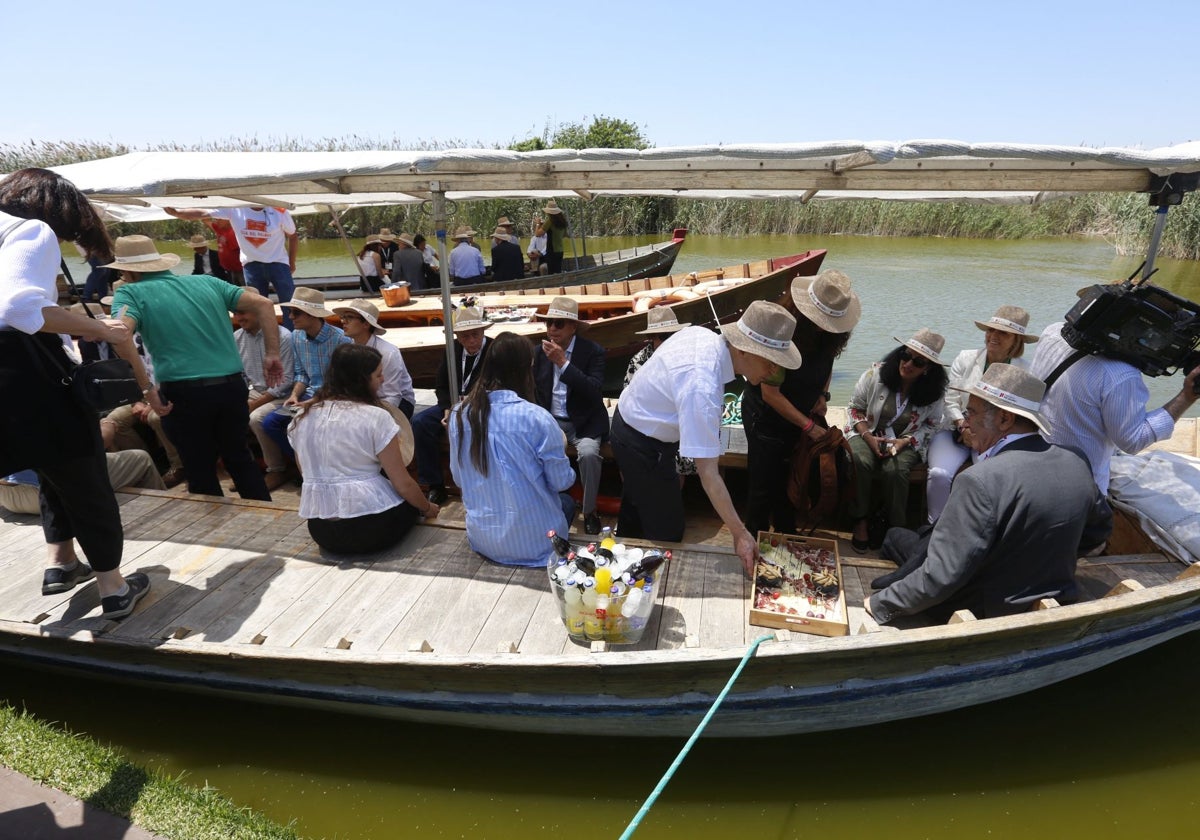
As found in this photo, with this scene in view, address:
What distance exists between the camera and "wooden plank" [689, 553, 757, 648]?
2.90m

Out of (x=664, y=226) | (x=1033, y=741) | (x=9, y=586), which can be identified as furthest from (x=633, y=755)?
(x=664, y=226)

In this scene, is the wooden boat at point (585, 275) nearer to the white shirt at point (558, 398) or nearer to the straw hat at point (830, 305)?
the white shirt at point (558, 398)

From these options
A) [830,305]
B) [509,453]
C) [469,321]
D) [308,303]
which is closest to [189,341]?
[308,303]

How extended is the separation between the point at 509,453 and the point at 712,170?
77.9 inches

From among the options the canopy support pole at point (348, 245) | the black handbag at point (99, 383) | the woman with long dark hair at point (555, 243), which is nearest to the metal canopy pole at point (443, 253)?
the black handbag at point (99, 383)

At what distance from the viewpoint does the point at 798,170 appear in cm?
363

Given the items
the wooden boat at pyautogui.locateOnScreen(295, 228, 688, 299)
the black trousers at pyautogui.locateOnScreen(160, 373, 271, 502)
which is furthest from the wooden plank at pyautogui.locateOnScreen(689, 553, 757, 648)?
the wooden boat at pyautogui.locateOnScreen(295, 228, 688, 299)

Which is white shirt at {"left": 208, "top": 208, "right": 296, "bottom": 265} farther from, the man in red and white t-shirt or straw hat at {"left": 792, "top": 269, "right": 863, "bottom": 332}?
straw hat at {"left": 792, "top": 269, "right": 863, "bottom": 332}

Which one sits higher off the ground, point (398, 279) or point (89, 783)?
point (398, 279)

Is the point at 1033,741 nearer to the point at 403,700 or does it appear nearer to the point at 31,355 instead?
the point at 403,700

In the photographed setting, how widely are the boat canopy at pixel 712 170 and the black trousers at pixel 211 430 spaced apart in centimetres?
117

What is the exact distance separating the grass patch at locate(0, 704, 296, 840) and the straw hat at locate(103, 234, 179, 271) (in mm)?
2262

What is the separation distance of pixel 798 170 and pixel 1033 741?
304 cm

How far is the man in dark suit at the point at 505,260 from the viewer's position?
1099cm
